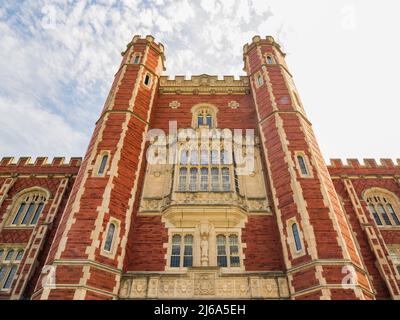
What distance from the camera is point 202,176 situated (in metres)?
15.1

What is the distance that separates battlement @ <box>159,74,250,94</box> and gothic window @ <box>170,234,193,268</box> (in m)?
11.0

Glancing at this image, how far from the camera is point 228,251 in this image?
40.9ft

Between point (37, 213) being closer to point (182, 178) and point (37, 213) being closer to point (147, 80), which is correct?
point (182, 178)

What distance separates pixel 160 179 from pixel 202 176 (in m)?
2.18

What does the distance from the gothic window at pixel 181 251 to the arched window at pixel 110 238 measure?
258cm

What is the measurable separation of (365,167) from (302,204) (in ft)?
30.7

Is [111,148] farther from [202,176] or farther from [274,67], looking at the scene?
[274,67]

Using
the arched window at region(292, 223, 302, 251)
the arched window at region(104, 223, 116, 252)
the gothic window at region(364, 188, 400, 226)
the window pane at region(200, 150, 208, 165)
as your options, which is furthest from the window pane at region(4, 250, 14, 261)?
the gothic window at region(364, 188, 400, 226)

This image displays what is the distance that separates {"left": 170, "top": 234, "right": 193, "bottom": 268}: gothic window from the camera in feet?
39.8

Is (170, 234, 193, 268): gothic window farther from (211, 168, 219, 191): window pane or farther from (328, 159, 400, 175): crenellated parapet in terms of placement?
(328, 159, 400, 175): crenellated parapet

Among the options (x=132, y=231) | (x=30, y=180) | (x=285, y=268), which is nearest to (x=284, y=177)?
(x=285, y=268)

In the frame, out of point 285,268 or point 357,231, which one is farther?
point 357,231

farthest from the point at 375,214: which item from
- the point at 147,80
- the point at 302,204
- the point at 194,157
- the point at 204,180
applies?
the point at 147,80
